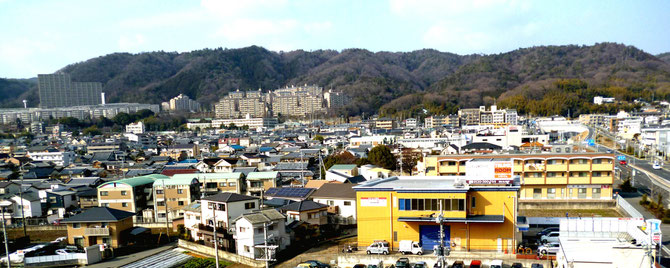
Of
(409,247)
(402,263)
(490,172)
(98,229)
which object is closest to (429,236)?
(409,247)

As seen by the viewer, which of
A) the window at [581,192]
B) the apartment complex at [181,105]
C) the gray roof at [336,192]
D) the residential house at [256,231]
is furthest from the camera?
the apartment complex at [181,105]

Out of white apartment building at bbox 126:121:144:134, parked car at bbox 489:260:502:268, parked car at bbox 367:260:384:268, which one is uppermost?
white apartment building at bbox 126:121:144:134

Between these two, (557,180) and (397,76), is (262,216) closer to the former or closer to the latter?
(557,180)

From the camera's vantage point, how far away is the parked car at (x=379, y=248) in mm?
10516

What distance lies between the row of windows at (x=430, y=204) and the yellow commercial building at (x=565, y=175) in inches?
275

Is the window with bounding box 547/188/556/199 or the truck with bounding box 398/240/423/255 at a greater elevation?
the truck with bounding box 398/240/423/255

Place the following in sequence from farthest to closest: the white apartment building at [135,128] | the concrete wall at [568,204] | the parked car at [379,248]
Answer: the white apartment building at [135,128], the concrete wall at [568,204], the parked car at [379,248]

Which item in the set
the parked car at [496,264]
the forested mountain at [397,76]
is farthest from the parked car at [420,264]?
the forested mountain at [397,76]

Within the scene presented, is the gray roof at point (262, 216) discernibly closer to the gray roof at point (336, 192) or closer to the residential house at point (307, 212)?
the residential house at point (307, 212)

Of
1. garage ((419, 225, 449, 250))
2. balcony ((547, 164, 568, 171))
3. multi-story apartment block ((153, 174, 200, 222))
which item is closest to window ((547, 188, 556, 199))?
balcony ((547, 164, 568, 171))

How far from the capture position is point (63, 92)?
99438 mm

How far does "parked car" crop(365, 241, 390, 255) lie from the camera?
34.5 feet

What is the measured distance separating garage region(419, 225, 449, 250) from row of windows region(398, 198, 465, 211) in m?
0.59

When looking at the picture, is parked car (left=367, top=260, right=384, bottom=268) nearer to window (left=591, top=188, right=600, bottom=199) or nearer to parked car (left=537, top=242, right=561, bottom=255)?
parked car (left=537, top=242, right=561, bottom=255)
